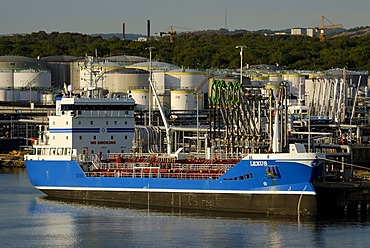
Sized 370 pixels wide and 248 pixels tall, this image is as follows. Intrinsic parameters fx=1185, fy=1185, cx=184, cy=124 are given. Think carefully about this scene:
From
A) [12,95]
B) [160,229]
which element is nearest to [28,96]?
[12,95]

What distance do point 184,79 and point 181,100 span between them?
331 inches

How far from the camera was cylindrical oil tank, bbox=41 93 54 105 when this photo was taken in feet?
300

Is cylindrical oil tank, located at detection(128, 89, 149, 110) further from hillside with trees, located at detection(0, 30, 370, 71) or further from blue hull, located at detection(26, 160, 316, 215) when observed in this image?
hillside with trees, located at detection(0, 30, 370, 71)

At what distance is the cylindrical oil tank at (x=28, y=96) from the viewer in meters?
93.6

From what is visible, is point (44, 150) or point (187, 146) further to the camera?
point (187, 146)

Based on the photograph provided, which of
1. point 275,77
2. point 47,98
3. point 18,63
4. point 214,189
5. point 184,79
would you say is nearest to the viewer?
point 214,189

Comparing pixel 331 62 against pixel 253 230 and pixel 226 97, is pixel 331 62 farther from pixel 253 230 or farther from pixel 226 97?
pixel 253 230

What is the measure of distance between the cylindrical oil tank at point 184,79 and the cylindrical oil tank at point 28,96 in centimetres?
1054

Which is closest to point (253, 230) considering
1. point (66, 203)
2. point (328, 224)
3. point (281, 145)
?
point (328, 224)

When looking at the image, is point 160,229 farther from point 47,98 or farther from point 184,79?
point 184,79

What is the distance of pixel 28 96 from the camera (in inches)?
3708

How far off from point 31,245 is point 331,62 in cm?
8706

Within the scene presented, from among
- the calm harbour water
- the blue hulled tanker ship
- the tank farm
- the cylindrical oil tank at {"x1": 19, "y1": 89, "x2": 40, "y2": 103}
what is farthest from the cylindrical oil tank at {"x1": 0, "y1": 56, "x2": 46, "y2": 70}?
the calm harbour water

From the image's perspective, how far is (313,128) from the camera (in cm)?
6850
